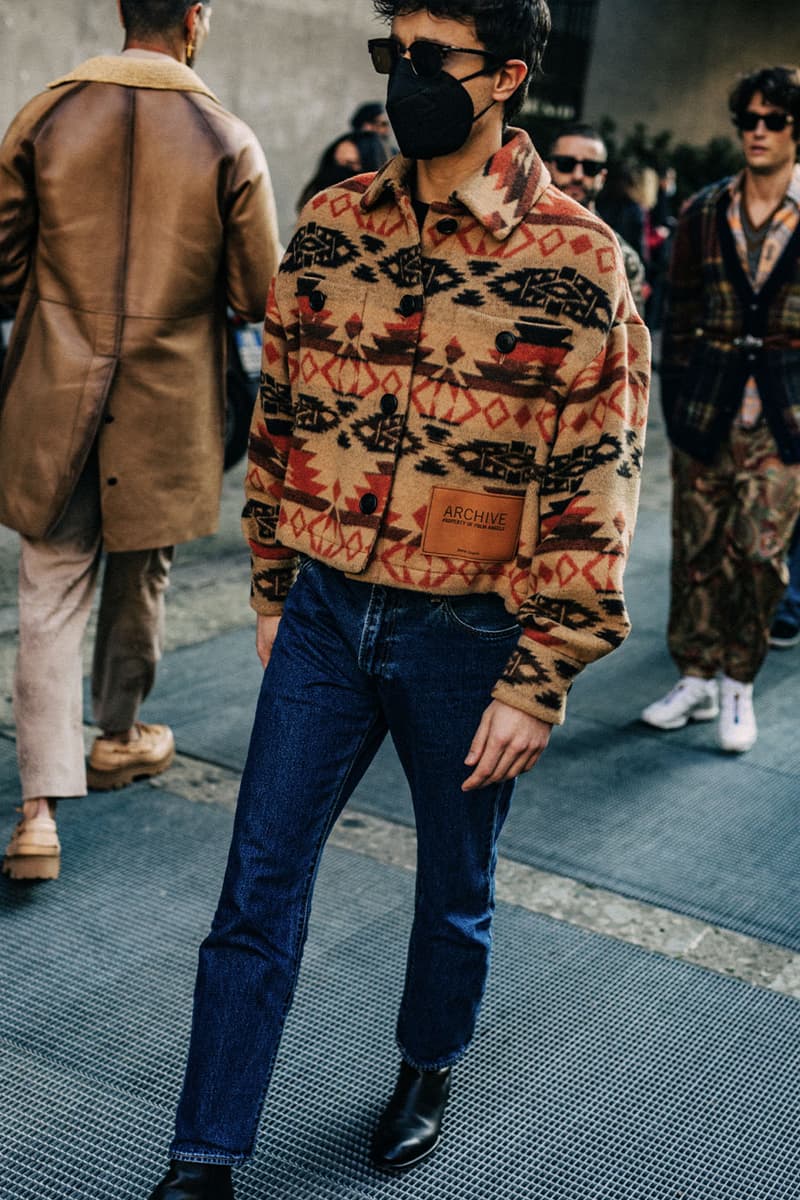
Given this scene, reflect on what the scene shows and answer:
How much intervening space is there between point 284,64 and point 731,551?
24.5 ft

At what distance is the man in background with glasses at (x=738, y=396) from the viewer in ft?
15.3

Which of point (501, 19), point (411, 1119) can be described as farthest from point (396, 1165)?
point (501, 19)

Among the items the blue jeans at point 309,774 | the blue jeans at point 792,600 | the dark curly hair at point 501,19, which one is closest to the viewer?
the dark curly hair at point 501,19

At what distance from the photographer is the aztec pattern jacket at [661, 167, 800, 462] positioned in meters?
4.70

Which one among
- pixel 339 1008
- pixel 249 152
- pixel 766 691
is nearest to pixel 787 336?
pixel 766 691

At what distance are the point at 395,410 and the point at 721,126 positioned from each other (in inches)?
827

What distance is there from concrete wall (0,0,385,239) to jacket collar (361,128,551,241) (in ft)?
24.0

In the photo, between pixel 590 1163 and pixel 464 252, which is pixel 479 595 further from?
pixel 590 1163

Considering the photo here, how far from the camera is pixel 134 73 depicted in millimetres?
3557

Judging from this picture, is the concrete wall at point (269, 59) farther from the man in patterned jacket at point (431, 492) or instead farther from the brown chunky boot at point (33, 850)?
the man in patterned jacket at point (431, 492)

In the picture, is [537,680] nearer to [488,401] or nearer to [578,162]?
[488,401]

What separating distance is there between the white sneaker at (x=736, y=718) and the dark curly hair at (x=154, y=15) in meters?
2.76

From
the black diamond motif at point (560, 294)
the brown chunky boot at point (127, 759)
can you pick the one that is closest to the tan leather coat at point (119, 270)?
the brown chunky boot at point (127, 759)

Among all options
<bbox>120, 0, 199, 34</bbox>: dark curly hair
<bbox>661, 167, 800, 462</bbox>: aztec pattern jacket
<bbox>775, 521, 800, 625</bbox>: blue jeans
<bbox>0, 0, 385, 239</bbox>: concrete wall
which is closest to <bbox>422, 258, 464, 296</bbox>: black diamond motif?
<bbox>120, 0, 199, 34</bbox>: dark curly hair
